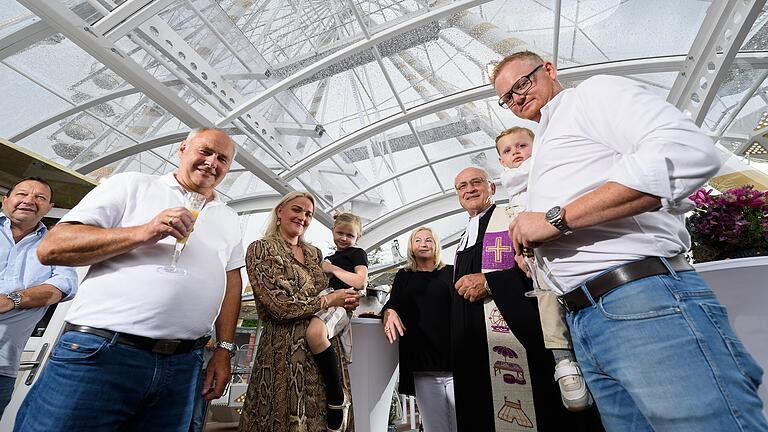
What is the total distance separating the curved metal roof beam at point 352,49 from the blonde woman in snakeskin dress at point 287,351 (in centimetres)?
534

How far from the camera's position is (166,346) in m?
1.38

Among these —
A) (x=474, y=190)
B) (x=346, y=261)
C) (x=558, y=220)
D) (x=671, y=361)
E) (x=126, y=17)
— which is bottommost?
(x=671, y=361)

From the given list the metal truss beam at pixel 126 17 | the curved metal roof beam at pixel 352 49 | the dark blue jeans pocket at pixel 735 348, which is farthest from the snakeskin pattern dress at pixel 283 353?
the curved metal roof beam at pixel 352 49

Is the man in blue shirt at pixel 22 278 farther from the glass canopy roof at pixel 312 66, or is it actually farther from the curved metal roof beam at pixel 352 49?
the curved metal roof beam at pixel 352 49

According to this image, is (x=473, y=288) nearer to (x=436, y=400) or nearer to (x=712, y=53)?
(x=436, y=400)

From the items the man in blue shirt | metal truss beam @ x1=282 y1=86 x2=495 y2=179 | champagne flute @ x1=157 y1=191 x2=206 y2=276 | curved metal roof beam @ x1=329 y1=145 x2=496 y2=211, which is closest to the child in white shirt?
champagne flute @ x1=157 y1=191 x2=206 y2=276

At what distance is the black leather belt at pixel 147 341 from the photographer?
1.27 metres

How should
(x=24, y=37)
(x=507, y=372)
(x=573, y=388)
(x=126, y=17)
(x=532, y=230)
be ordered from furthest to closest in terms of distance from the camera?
(x=24, y=37) < (x=126, y=17) < (x=507, y=372) < (x=573, y=388) < (x=532, y=230)

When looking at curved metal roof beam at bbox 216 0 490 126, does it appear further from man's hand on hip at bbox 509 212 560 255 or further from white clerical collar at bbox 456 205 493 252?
man's hand on hip at bbox 509 212 560 255

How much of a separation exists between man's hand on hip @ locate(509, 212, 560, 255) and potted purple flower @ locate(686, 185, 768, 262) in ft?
4.78

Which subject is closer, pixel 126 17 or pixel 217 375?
pixel 217 375

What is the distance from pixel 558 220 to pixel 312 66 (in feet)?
22.3

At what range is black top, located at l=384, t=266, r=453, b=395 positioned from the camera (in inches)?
97.9

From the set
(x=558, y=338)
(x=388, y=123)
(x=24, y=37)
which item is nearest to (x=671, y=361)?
(x=558, y=338)
